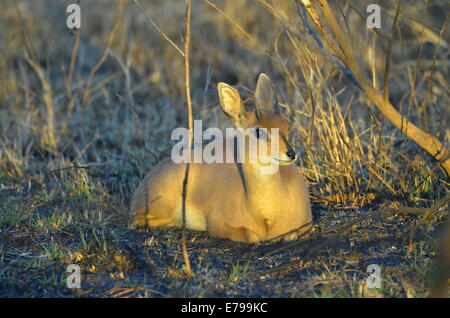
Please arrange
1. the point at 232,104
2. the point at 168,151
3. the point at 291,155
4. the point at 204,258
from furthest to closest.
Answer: the point at 168,151, the point at 232,104, the point at 204,258, the point at 291,155

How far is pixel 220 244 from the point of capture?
4941 mm

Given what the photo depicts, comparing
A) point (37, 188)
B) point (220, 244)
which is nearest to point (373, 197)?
point (220, 244)

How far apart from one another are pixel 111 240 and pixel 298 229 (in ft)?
4.38

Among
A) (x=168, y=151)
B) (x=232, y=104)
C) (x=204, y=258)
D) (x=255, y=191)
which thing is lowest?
(x=204, y=258)

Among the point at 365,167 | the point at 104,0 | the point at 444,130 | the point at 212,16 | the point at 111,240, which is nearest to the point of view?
the point at 111,240

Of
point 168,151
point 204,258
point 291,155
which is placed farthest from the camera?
point 168,151

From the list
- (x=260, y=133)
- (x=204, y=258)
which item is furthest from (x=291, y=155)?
(x=204, y=258)

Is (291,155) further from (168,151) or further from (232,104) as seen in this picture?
(168,151)

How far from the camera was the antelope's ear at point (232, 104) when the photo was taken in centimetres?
489

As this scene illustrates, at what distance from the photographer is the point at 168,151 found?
686cm

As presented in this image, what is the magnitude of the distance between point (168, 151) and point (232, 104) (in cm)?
206

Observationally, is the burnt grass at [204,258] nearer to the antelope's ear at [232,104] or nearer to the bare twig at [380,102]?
the bare twig at [380,102]

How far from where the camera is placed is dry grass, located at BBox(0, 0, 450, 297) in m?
4.29
